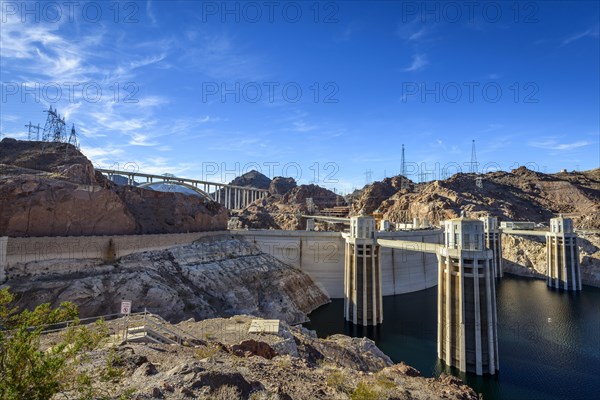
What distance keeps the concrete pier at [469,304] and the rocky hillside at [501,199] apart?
48.8 m

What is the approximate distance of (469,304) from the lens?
2314 cm

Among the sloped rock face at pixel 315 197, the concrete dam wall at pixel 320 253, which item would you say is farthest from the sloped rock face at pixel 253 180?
the concrete dam wall at pixel 320 253

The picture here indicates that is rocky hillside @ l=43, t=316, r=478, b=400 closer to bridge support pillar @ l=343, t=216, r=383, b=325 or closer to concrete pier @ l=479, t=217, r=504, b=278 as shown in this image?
bridge support pillar @ l=343, t=216, r=383, b=325

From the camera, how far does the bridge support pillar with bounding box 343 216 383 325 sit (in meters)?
33.8

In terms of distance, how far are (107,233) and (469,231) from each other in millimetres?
30435

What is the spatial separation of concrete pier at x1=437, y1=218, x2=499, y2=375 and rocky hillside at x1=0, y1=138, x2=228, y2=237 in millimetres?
29124

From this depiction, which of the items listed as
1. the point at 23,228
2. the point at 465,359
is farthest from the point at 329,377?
the point at 23,228

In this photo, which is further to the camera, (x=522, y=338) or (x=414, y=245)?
(x=414, y=245)

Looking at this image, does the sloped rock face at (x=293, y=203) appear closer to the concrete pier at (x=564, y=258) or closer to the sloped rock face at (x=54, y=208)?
the concrete pier at (x=564, y=258)

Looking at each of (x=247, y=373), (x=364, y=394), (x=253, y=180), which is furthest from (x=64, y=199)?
(x=253, y=180)

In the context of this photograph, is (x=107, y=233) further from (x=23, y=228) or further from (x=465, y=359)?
(x=465, y=359)

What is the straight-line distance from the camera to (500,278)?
5734 centimetres

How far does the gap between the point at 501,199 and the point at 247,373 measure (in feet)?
285

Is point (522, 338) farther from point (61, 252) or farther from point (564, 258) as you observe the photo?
point (61, 252)
